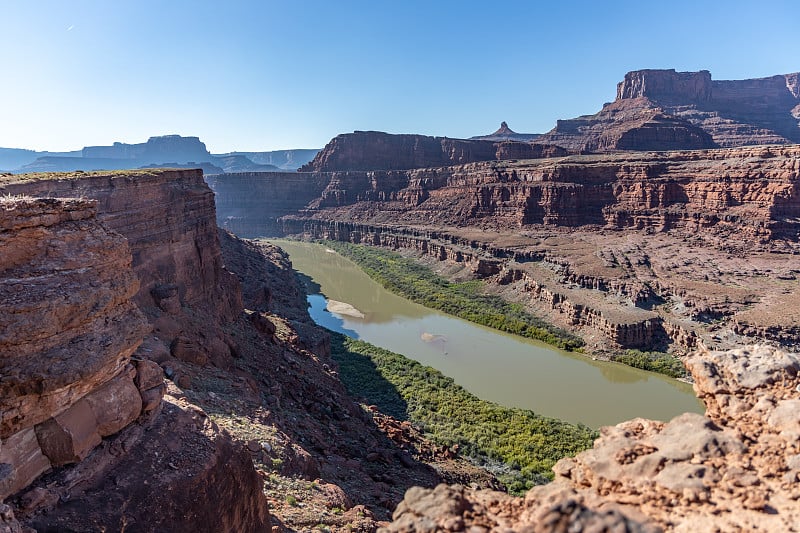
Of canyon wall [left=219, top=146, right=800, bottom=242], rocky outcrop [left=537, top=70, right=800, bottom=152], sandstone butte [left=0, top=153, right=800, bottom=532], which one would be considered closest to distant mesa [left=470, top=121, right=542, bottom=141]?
rocky outcrop [left=537, top=70, right=800, bottom=152]

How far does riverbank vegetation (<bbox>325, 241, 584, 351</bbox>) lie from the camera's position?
3622 cm

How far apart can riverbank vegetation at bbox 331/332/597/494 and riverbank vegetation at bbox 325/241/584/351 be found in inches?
448

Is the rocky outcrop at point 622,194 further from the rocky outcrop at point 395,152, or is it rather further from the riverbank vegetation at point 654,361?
the riverbank vegetation at point 654,361

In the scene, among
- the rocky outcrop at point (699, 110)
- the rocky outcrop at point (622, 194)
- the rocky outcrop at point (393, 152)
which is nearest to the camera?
the rocky outcrop at point (622, 194)

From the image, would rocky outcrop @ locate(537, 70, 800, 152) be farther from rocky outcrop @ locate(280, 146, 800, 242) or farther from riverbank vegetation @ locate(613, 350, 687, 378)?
riverbank vegetation @ locate(613, 350, 687, 378)

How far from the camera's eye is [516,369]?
3098 cm

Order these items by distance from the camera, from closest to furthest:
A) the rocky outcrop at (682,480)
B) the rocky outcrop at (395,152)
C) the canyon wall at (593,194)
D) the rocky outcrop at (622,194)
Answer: the rocky outcrop at (682,480), the rocky outcrop at (622,194), the canyon wall at (593,194), the rocky outcrop at (395,152)

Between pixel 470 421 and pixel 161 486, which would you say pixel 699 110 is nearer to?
pixel 470 421

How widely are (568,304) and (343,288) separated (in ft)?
89.5

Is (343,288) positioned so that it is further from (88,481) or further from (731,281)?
(88,481)

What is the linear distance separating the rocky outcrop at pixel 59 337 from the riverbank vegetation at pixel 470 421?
577 inches

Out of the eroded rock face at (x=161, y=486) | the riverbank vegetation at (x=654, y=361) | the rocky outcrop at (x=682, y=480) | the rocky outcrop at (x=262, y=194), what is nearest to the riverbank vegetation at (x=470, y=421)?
the riverbank vegetation at (x=654, y=361)

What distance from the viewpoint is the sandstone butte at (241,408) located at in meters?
5.38

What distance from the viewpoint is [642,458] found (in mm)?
5734
